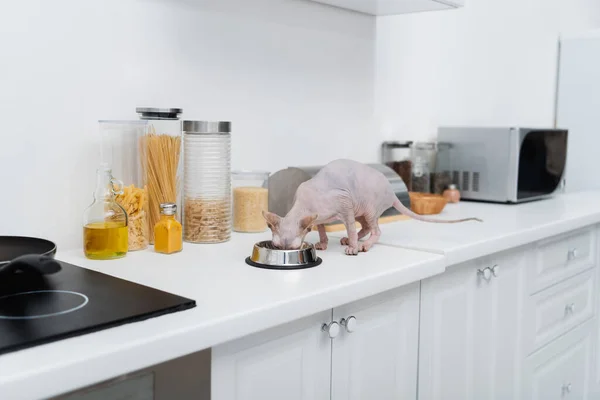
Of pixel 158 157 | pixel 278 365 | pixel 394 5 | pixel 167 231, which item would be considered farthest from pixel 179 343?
pixel 394 5

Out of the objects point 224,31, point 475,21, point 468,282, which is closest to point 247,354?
point 468,282

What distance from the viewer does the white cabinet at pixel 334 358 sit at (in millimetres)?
1025

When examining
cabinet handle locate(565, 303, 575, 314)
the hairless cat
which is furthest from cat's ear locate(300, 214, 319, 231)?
cabinet handle locate(565, 303, 575, 314)

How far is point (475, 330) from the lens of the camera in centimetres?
159

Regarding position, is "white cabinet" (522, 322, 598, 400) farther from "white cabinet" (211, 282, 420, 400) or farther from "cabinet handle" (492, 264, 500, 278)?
"white cabinet" (211, 282, 420, 400)

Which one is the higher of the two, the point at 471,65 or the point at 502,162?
the point at 471,65

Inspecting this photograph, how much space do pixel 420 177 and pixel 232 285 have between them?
1287mm

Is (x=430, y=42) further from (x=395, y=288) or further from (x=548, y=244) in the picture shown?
(x=395, y=288)

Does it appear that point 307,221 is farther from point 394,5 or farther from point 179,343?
point 394,5

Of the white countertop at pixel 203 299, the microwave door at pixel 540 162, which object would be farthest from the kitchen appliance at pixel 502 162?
the white countertop at pixel 203 299

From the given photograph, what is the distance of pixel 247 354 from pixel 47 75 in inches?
28.4

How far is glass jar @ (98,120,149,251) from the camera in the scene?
135 centimetres

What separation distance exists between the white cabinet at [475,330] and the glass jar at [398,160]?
1.84 feet

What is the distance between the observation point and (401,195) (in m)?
1.88
